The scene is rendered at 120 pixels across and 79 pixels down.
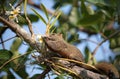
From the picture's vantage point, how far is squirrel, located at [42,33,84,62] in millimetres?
1180

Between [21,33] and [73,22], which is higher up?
[21,33]

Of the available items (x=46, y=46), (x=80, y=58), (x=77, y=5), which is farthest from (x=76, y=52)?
(x=77, y=5)

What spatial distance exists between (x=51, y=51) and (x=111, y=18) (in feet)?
2.83

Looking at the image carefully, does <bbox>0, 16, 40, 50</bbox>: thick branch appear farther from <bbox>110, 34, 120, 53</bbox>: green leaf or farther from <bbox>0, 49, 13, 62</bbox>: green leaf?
<bbox>110, 34, 120, 53</bbox>: green leaf

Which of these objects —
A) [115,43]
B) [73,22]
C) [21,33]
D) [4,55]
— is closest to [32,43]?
[21,33]

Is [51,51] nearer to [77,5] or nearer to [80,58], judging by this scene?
[80,58]

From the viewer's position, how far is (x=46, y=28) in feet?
4.13

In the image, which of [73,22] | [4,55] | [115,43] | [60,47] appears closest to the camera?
[60,47]

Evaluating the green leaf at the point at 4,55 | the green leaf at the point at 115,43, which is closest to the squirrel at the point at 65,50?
the green leaf at the point at 4,55

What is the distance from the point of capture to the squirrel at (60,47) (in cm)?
118

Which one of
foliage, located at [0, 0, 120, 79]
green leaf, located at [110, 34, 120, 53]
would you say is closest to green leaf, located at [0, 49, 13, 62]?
foliage, located at [0, 0, 120, 79]

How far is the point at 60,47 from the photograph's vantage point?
120 cm

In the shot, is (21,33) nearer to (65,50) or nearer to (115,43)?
(65,50)

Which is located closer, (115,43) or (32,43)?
(32,43)
